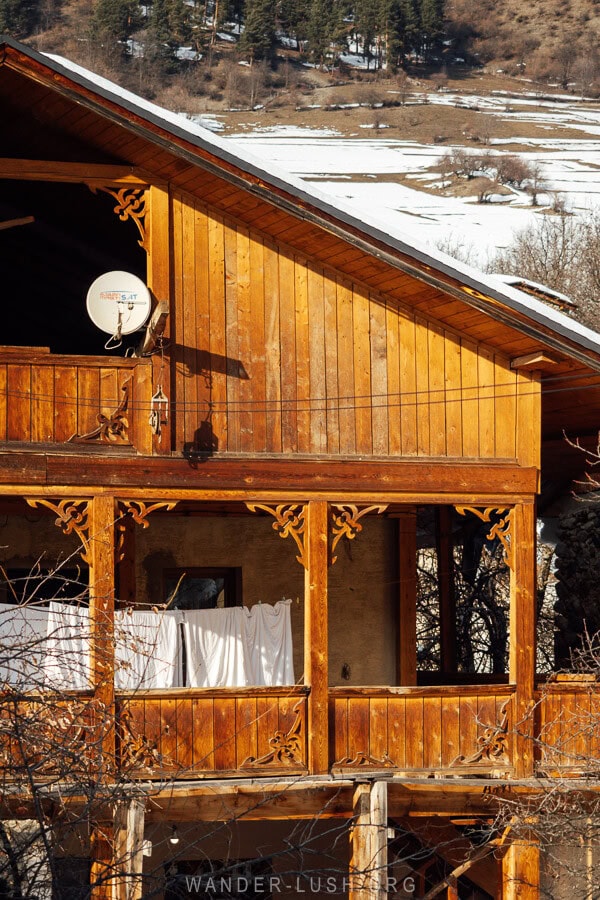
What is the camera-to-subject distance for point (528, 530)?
1638 cm

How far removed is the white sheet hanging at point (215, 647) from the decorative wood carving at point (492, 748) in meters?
2.84

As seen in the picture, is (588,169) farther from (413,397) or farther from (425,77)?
(413,397)

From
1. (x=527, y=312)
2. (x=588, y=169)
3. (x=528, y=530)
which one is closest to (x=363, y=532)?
(x=528, y=530)

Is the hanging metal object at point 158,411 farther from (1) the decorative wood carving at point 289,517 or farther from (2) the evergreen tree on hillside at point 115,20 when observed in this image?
(2) the evergreen tree on hillside at point 115,20

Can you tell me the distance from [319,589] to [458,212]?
55.0 m

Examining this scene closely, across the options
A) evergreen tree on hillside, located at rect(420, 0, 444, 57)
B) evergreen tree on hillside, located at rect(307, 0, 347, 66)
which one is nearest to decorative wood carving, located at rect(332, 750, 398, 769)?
evergreen tree on hillside, located at rect(307, 0, 347, 66)

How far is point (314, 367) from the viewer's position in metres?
16.0

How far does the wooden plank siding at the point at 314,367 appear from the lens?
15.6 m

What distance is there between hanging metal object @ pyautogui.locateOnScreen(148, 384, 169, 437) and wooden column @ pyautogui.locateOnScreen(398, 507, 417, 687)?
5.72 m

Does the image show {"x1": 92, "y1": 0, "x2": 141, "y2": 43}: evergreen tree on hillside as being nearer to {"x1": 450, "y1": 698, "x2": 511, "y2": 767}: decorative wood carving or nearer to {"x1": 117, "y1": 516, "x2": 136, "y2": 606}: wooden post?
{"x1": 117, "y1": 516, "x2": 136, "y2": 606}: wooden post

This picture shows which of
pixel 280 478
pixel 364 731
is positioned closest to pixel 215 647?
pixel 364 731

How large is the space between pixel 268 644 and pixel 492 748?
2.96 m

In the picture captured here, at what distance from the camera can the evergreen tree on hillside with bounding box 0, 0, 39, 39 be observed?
100 m

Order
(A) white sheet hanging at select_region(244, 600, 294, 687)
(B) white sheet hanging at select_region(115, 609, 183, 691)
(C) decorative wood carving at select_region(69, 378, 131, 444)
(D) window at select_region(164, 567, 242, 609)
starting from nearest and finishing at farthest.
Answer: (C) decorative wood carving at select_region(69, 378, 131, 444) < (B) white sheet hanging at select_region(115, 609, 183, 691) < (A) white sheet hanging at select_region(244, 600, 294, 687) < (D) window at select_region(164, 567, 242, 609)
